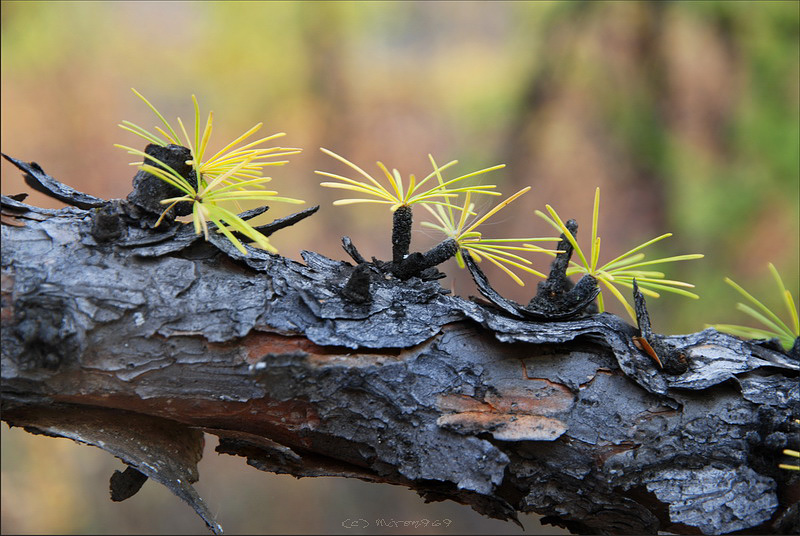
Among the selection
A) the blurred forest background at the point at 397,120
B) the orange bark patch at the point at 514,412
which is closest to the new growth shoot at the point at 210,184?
the orange bark patch at the point at 514,412

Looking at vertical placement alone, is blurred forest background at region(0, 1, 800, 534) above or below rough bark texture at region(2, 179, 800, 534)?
above

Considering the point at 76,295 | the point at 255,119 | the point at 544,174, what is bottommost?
the point at 76,295

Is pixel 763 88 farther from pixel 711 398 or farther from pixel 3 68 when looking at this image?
pixel 3 68

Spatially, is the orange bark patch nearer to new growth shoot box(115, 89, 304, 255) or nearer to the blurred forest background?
new growth shoot box(115, 89, 304, 255)

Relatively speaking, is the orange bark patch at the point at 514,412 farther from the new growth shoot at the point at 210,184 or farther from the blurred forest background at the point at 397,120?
the blurred forest background at the point at 397,120

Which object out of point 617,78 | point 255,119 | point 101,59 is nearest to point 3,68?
point 101,59

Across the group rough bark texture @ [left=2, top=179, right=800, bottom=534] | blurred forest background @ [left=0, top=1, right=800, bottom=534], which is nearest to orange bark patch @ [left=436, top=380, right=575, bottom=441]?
rough bark texture @ [left=2, top=179, right=800, bottom=534]
